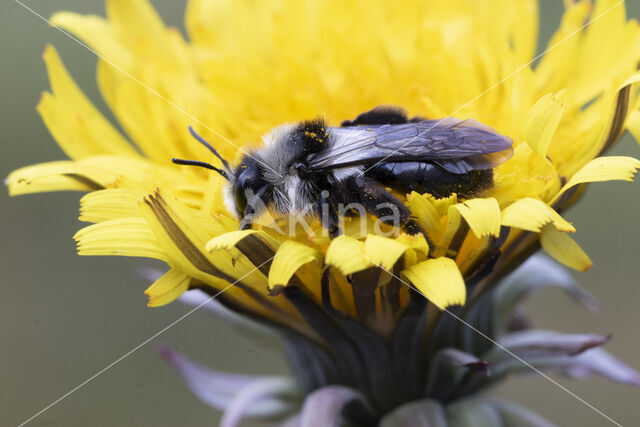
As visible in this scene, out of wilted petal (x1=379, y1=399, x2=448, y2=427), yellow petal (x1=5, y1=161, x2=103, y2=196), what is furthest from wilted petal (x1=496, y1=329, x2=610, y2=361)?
yellow petal (x1=5, y1=161, x2=103, y2=196)

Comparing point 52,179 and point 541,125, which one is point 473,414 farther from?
point 52,179

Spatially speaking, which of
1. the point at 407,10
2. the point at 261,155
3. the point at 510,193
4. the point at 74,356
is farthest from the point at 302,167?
the point at 74,356

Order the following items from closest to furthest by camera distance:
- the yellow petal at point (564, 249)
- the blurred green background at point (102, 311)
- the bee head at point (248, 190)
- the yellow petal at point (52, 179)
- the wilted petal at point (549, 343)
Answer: the yellow petal at point (564, 249)
the bee head at point (248, 190)
the wilted petal at point (549, 343)
the yellow petal at point (52, 179)
the blurred green background at point (102, 311)

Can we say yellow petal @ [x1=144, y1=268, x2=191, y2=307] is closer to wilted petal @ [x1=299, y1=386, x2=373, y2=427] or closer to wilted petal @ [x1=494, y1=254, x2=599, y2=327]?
wilted petal @ [x1=299, y1=386, x2=373, y2=427]

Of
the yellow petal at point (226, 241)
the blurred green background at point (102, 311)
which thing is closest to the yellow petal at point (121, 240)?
the yellow petal at point (226, 241)

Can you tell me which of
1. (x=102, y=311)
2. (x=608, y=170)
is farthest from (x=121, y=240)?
(x=102, y=311)

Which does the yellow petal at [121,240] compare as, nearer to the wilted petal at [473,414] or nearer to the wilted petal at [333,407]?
the wilted petal at [333,407]
